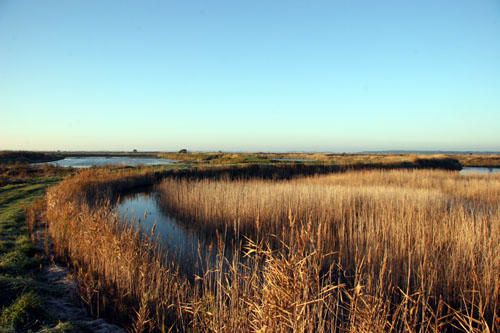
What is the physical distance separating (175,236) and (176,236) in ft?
0.09

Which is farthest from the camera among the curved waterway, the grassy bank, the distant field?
the distant field

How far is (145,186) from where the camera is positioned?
742 inches

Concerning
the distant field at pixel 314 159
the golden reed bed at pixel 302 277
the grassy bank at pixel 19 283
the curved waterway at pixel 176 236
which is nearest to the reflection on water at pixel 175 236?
the curved waterway at pixel 176 236

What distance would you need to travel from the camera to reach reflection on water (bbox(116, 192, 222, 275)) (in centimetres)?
559

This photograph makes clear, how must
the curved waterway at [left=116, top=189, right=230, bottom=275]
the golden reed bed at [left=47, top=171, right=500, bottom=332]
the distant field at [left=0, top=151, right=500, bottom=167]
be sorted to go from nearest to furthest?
the golden reed bed at [left=47, top=171, right=500, bottom=332] → the curved waterway at [left=116, top=189, right=230, bottom=275] → the distant field at [left=0, top=151, right=500, bottom=167]

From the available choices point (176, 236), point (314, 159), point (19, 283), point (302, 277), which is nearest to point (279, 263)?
point (302, 277)

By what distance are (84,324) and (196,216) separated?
19.7 feet

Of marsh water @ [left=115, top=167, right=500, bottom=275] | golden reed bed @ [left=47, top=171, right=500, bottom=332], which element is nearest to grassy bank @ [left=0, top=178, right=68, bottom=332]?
golden reed bed @ [left=47, top=171, right=500, bottom=332]

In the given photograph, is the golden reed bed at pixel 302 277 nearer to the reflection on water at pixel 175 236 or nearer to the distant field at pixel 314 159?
the reflection on water at pixel 175 236

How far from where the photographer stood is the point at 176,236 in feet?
26.8

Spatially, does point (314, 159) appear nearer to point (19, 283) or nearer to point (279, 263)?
point (19, 283)

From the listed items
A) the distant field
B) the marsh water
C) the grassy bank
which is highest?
the distant field

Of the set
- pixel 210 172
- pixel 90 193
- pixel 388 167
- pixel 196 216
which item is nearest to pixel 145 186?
pixel 210 172

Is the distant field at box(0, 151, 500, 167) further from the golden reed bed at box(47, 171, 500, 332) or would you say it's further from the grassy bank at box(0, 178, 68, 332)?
the grassy bank at box(0, 178, 68, 332)
